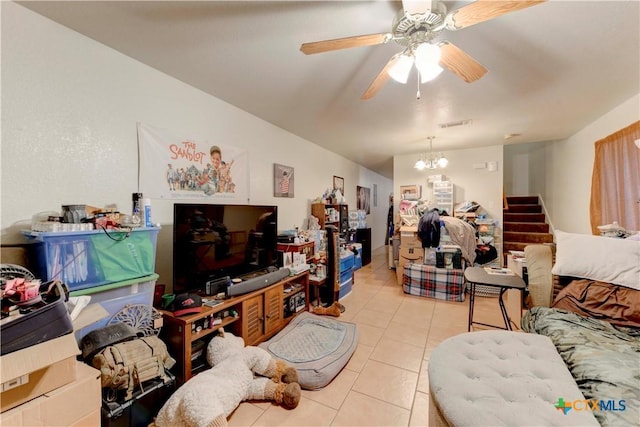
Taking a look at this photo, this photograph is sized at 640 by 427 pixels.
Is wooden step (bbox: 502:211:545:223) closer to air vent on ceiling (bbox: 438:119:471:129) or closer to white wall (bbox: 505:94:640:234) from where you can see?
white wall (bbox: 505:94:640:234)

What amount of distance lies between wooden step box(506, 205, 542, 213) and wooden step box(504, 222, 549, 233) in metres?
0.56

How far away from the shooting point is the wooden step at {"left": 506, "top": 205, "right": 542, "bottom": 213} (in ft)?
16.6

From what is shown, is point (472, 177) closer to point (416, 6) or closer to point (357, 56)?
point (357, 56)

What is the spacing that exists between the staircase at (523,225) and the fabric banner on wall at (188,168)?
478 cm

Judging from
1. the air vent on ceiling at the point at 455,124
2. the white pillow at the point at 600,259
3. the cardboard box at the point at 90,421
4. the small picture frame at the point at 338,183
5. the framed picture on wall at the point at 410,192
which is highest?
the air vent on ceiling at the point at 455,124

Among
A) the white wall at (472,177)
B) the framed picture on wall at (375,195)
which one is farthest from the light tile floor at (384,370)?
the framed picture on wall at (375,195)

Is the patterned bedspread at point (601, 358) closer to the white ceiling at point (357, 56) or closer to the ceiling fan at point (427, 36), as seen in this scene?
the ceiling fan at point (427, 36)

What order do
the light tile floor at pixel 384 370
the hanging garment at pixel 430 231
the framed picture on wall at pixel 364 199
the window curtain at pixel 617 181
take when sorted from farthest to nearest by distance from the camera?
1. the framed picture on wall at pixel 364 199
2. the hanging garment at pixel 430 231
3. the window curtain at pixel 617 181
4. the light tile floor at pixel 384 370

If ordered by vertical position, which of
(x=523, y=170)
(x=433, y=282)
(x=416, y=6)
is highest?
(x=523, y=170)

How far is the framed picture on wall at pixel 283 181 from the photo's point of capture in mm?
3105

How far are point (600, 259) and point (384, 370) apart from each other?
1815 millimetres

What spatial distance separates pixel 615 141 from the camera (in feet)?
8.66

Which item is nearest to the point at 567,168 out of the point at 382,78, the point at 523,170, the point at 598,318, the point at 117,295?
the point at 523,170

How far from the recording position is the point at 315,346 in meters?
2.13
